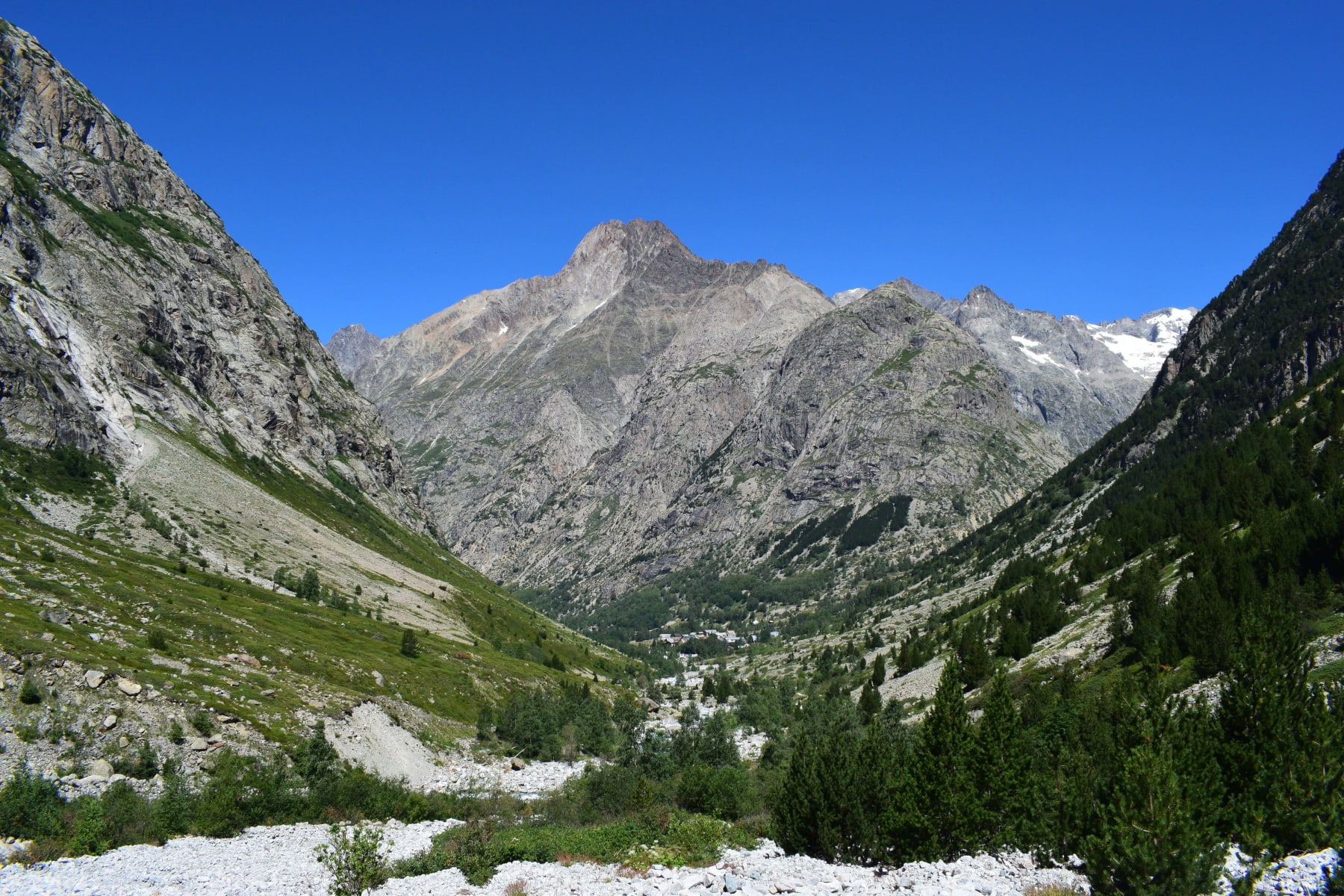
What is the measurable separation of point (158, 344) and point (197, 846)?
18088 cm

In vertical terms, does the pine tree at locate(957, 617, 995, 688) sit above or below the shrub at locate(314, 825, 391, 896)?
above

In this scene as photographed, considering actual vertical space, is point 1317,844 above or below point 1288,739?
below

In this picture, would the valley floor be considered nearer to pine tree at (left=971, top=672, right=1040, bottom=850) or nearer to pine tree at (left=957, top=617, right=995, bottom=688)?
pine tree at (left=971, top=672, right=1040, bottom=850)

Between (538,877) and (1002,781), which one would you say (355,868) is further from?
(1002,781)

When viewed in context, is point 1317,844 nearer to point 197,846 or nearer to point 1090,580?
point 197,846

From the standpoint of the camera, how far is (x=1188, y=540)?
110875 mm

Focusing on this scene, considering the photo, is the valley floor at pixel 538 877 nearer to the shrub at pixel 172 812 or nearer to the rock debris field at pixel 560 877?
the rock debris field at pixel 560 877

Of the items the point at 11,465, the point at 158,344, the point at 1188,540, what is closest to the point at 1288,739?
the point at 1188,540

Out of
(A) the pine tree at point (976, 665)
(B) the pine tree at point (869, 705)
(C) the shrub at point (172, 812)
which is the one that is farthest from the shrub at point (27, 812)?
(A) the pine tree at point (976, 665)

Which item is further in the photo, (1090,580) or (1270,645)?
(1090,580)

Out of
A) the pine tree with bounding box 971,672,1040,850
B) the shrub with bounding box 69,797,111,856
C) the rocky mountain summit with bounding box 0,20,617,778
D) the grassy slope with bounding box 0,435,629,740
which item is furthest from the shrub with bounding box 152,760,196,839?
the pine tree with bounding box 971,672,1040,850

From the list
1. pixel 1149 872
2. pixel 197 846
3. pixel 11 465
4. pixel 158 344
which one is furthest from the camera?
pixel 158 344

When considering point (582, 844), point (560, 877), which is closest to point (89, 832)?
point (560, 877)

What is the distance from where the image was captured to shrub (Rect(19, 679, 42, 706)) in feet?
151
